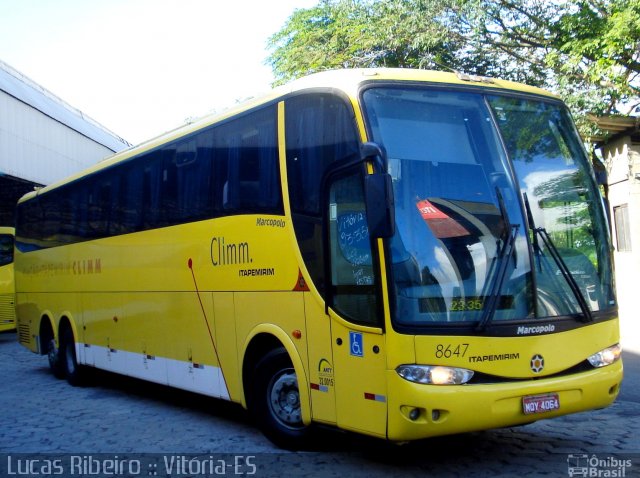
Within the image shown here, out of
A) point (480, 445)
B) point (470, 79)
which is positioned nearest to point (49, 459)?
point (480, 445)

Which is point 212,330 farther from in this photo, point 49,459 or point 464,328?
point 464,328

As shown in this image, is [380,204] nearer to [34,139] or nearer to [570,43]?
[570,43]

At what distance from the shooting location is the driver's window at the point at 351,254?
19.9ft

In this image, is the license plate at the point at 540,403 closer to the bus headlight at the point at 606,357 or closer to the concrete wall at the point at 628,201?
the bus headlight at the point at 606,357

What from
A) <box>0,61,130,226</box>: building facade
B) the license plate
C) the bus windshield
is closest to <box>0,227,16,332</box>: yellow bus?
<box>0,61,130,226</box>: building facade

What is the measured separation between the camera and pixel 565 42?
54.9ft

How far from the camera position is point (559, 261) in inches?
246

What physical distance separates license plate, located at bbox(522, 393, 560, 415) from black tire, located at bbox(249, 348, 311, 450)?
2.09 meters

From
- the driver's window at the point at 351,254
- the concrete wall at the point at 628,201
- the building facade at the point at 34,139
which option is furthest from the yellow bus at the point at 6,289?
the driver's window at the point at 351,254

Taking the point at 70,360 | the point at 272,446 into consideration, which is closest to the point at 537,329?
the point at 272,446

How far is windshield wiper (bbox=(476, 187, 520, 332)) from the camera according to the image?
19.1 feet

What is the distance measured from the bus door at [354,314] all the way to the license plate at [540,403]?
106 cm

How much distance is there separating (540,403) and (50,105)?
31.0 metres

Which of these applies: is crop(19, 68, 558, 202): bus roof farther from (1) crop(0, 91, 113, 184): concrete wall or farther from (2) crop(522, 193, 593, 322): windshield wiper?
(1) crop(0, 91, 113, 184): concrete wall
